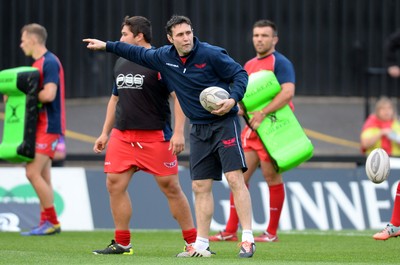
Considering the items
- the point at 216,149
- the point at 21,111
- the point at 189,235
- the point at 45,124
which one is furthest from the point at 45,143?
the point at 216,149

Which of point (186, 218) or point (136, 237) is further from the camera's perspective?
point (136, 237)

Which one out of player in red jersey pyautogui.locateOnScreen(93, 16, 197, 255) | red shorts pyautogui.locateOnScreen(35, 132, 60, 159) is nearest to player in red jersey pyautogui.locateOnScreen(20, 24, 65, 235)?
red shorts pyautogui.locateOnScreen(35, 132, 60, 159)

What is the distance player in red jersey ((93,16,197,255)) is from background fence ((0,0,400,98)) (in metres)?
6.63

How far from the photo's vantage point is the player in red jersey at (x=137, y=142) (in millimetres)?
11039

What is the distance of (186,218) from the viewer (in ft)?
36.5

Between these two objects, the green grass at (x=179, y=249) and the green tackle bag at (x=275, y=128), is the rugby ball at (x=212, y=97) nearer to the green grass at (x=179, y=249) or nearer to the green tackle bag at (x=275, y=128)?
the green grass at (x=179, y=249)

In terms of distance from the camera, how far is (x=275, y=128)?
1310cm

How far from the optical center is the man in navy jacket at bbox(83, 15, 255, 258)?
10.4 m

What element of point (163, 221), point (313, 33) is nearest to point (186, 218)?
point (163, 221)

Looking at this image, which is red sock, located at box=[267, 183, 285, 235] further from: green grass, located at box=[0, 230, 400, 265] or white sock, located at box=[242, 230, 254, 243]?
white sock, located at box=[242, 230, 254, 243]

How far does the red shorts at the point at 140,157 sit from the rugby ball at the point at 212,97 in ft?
3.56

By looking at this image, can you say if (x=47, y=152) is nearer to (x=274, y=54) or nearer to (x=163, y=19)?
(x=274, y=54)

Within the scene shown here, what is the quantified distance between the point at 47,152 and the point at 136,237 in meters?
1.39

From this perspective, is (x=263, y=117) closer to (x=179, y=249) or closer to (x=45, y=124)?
(x=179, y=249)
